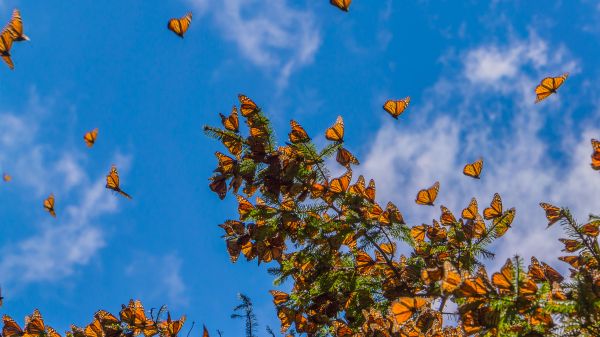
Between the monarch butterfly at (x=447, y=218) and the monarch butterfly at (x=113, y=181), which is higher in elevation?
the monarch butterfly at (x=113, y=181)

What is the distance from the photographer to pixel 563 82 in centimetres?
433

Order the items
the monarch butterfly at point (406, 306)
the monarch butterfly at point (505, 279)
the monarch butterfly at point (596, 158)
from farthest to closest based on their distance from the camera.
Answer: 1. the monarch butterfly at point (596, 158)
2. the monarch butterfly at point (406, 306)
3. the monarch butterfly at point (505, 279)

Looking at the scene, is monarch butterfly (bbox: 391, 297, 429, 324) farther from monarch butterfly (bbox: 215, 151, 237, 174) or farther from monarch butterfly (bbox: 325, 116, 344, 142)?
monarch butterfly (bbox: 215, 151, 237, 174)

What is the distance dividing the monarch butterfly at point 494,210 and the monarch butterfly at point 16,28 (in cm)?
431

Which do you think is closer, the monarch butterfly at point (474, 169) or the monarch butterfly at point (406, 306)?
the monarch butterfly at point (406, 306)

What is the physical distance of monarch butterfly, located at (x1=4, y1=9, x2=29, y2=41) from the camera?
424 centimetres

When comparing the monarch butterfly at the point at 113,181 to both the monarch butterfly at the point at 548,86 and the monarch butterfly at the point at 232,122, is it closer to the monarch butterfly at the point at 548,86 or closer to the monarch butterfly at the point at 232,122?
the monarch butterfly at the point at 232,122

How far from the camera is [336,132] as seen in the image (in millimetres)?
3174

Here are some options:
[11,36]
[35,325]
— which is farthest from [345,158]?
[11,36]

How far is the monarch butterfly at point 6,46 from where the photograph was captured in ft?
13.9

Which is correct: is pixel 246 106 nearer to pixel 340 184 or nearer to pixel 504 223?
pixel 340 184

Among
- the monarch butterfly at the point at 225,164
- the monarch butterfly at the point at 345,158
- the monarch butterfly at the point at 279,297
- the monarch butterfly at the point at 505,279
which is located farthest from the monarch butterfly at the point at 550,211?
the monarch butterfly at the point at 225,164

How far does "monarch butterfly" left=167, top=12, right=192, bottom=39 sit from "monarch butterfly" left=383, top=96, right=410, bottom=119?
2.43 meters

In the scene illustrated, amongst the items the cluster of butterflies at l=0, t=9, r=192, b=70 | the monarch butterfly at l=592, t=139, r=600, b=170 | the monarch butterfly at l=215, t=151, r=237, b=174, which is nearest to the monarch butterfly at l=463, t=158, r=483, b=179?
the monarch butterfly at l=592, t=139, r=600, b=170
